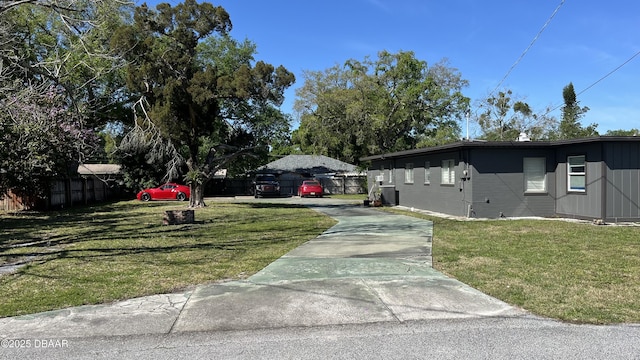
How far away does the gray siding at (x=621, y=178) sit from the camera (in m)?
13.7

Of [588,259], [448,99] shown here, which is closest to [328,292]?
[588,259]

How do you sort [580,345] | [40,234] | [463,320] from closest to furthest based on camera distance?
[580,345] → [463,320] → [40,234]

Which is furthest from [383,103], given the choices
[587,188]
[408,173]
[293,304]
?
[293,304]

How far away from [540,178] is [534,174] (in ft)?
0.89

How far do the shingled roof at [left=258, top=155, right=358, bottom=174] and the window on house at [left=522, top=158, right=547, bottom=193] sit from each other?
2799 cm

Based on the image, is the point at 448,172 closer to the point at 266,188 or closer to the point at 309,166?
the point at 266,188

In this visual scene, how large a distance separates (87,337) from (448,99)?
4180cm

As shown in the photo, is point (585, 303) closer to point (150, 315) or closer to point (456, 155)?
point (150, 315)

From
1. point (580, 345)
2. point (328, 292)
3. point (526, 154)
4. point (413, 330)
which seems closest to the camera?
point (580, 345)

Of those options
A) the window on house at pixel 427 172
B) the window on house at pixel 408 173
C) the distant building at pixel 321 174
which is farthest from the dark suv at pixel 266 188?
the window on house at pixel 427 172

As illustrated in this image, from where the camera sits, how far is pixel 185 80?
2169cm

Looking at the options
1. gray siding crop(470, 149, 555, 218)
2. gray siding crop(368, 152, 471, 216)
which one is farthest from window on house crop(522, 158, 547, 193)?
gray siding crop(368, 152, 471, 216)

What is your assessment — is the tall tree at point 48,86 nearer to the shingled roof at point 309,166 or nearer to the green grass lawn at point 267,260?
the green grass lawn at point 267,260

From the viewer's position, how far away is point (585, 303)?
561 centimetres
